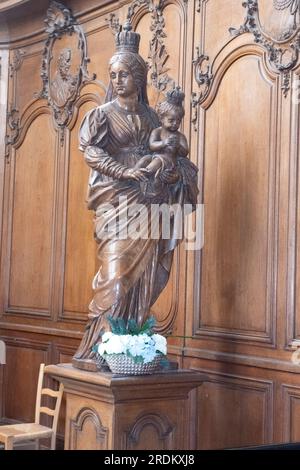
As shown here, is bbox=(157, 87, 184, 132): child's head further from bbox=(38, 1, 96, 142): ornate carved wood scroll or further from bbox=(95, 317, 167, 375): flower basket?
bbox=(38, 1, 96, 142): ornate carved wood scroll

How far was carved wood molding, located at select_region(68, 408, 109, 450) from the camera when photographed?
3816 millimetres

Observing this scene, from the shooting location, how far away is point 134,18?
591 cm

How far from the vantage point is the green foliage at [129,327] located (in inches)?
154

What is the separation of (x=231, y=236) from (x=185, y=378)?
3.97ft

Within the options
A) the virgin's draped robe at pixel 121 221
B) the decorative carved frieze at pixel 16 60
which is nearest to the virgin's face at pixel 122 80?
the virgin's draped robe at pixel 121 221

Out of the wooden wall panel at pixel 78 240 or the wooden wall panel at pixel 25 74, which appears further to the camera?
the wooden wall panel at pixel 25 74

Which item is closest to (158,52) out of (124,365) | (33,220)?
(33,220)

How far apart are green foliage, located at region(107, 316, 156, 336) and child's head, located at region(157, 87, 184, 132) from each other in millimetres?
1040

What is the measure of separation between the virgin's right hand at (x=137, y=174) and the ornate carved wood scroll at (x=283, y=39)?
111 centimetres

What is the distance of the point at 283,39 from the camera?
460cm

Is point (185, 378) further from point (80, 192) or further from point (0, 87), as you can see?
point (0, 87)

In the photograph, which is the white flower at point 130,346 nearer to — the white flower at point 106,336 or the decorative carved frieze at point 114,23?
the white flower at point 106,336

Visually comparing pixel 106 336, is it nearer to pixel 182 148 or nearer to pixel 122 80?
pixel 182 148

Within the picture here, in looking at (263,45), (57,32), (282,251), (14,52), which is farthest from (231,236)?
(14,52)
